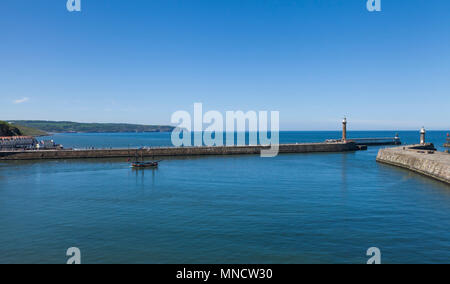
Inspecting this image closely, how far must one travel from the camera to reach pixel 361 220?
25750mm

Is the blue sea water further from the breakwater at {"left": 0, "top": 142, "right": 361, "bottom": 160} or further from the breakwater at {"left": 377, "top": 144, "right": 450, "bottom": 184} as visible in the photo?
the breakwater at {"left": 0, "top": 142, "right": 361, "bottom": 160}

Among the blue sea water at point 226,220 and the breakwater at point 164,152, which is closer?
the blue sea water at point 226,220

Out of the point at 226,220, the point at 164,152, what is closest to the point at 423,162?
the point at 226,220

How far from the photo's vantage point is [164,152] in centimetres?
8688

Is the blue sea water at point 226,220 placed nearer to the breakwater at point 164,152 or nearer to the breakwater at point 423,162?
the breakwater at point 423,162

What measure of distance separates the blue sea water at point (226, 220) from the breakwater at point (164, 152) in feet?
119

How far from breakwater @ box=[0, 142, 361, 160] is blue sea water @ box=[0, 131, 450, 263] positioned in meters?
36.4

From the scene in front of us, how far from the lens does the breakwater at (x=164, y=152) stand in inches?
3137

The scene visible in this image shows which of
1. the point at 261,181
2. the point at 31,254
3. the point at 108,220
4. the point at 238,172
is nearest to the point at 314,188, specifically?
the point at 261,181

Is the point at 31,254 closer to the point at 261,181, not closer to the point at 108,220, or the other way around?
the point at 108,220

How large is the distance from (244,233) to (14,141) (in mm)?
101623

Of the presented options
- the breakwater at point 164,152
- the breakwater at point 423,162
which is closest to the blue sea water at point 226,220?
the breakwater at point 423,162

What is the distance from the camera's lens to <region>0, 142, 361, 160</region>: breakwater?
7969 centimetres

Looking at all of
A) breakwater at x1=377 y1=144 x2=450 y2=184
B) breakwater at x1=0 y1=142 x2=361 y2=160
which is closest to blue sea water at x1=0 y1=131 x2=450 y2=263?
breakwater at x1=377 y1=144 x2=450 y2=184
